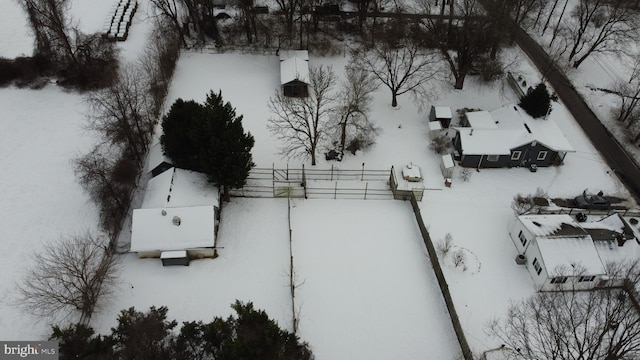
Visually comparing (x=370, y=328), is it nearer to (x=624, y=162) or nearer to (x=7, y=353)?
(x=7, y=353)

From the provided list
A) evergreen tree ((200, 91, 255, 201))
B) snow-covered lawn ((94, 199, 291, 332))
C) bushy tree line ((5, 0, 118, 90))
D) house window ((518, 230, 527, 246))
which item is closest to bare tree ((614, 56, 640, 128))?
house window ((518, 230, 527, 246))

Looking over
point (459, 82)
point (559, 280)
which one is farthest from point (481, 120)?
point (559, 280)

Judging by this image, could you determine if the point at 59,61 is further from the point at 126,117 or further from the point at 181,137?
the point at 181,137

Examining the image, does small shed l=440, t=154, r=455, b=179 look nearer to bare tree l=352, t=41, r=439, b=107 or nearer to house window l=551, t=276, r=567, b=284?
bare tree l=352, t=41, r=439, b=107

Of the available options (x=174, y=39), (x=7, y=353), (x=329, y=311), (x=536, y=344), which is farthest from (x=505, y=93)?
(x=7, y=353)

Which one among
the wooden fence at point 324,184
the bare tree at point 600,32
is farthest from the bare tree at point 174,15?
the bare tree at point 600,32

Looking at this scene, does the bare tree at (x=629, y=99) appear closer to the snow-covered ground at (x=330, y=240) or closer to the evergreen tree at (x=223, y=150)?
the snow-covered ground at (x=330, y=240)
